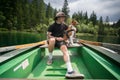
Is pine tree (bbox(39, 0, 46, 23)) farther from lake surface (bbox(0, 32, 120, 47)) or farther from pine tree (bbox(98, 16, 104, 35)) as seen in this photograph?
pine tree (bbox(98, 16, 104, 35))

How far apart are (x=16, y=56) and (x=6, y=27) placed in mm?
55917

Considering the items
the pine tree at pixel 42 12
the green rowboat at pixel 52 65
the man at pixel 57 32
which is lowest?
the green rowboat at pixel 52 65

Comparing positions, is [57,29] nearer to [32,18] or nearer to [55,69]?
[55,69]

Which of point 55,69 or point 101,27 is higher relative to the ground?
point 101,27

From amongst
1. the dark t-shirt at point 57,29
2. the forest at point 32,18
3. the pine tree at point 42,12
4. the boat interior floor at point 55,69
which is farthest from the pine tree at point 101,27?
the dark t-shirt at point 57,29

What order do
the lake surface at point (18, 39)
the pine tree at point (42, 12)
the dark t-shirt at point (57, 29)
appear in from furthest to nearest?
the pine tree at point (42, 12) → the lake surface at point (18, 39) → the dark t-shirt at point (57, 29)

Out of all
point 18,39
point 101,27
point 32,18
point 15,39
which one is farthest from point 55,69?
point 101,27

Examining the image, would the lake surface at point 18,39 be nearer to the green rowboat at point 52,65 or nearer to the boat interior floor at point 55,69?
the boat interior floor at point 55,69

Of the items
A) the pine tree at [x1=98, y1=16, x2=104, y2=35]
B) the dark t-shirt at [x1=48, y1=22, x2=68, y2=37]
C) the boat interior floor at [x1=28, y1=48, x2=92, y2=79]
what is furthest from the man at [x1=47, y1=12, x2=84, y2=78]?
the pine tree at [x1=98, y1=16, x2=104, y2=35]

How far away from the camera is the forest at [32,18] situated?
60.5m

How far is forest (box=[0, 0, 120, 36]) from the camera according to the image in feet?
198

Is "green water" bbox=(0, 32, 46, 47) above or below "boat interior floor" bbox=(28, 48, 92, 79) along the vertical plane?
below

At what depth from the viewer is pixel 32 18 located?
248 feet

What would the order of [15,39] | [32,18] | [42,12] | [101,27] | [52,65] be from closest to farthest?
[52,65] < [15,39] < [32,18] < [42,12] < [101,27]
